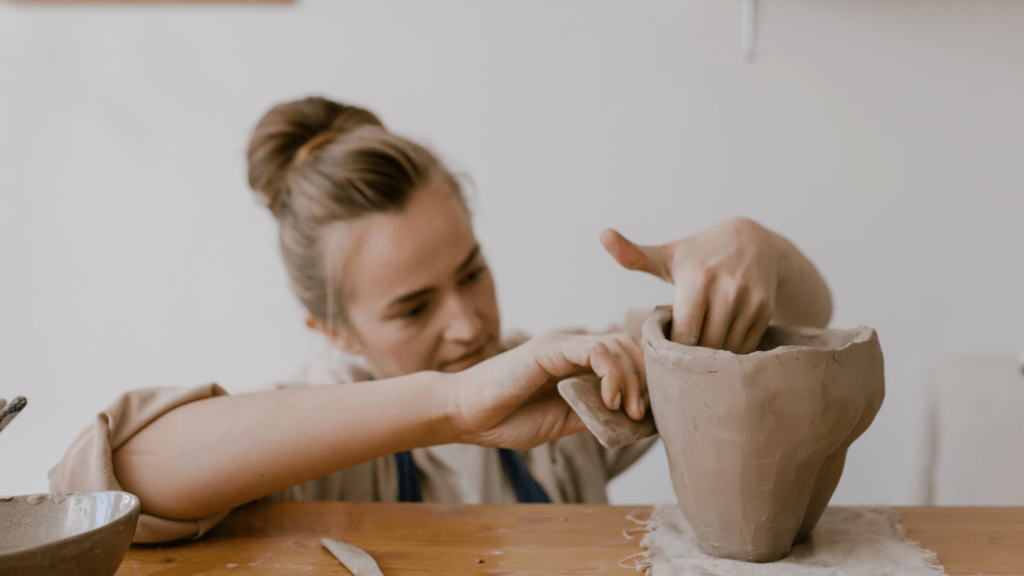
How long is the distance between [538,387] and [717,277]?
0.61 ft

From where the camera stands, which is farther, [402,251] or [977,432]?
[977,432]

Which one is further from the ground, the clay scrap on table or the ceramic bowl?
the clay scrap on table

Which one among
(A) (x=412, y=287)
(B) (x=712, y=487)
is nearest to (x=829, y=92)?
(A) (x=412, y=287)

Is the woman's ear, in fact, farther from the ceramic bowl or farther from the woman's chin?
the ceramic bowl

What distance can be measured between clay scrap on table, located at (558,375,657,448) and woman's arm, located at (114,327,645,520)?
4 centimetres

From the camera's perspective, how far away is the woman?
2.07ft

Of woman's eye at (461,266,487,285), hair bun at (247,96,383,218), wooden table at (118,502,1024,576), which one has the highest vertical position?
hair bun at (247,96,383,218)

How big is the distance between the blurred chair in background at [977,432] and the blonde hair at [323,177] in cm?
97

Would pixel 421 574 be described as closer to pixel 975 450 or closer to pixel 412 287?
pixel 412 287

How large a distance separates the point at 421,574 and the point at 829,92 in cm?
142

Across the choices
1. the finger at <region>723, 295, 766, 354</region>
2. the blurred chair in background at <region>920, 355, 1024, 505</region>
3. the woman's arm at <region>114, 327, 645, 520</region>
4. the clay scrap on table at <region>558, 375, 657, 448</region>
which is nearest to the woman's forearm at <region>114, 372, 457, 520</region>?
the woman's arm at <region>114, 327, 645, 520</region>

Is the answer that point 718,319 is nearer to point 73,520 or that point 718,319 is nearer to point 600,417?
point 600,417

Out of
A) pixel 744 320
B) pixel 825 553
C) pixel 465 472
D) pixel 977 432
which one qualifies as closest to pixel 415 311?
pixel 465 472

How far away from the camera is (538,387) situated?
64cm
